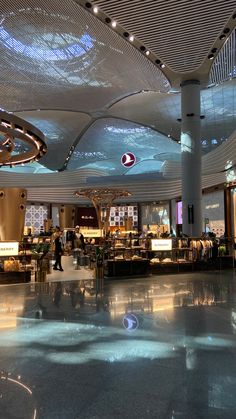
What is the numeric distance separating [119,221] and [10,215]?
76.6ft

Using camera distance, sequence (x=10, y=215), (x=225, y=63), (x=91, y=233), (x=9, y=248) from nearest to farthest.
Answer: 1. (x=9, y=248)
2. (x=10, y=215)
3. (x=225, y=63)
4. (x=91, y=233)

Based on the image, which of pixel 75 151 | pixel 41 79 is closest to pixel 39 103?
pixel 41 79

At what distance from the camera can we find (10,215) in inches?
585

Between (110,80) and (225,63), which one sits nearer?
(225,63)

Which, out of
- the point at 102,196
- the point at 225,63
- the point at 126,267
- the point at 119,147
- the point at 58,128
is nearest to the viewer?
the point at 126,267

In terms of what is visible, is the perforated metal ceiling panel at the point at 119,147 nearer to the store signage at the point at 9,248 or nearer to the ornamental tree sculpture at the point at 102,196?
the ornamental tree sculpture at the point at 102,196

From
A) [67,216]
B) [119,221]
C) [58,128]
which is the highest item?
[58,128]

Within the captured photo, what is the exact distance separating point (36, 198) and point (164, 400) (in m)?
33.9

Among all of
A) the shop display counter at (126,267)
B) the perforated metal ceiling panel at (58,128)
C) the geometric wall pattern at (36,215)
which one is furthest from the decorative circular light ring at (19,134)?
the geometric wall pattern at (36,215)

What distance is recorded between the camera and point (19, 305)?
24.9 feet

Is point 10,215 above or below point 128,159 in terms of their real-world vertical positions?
below

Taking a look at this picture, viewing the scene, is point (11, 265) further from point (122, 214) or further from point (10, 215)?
point (122, 214)

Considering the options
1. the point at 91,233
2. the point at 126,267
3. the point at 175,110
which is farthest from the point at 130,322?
the point at 175,110

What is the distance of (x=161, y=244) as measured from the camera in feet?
46.1
